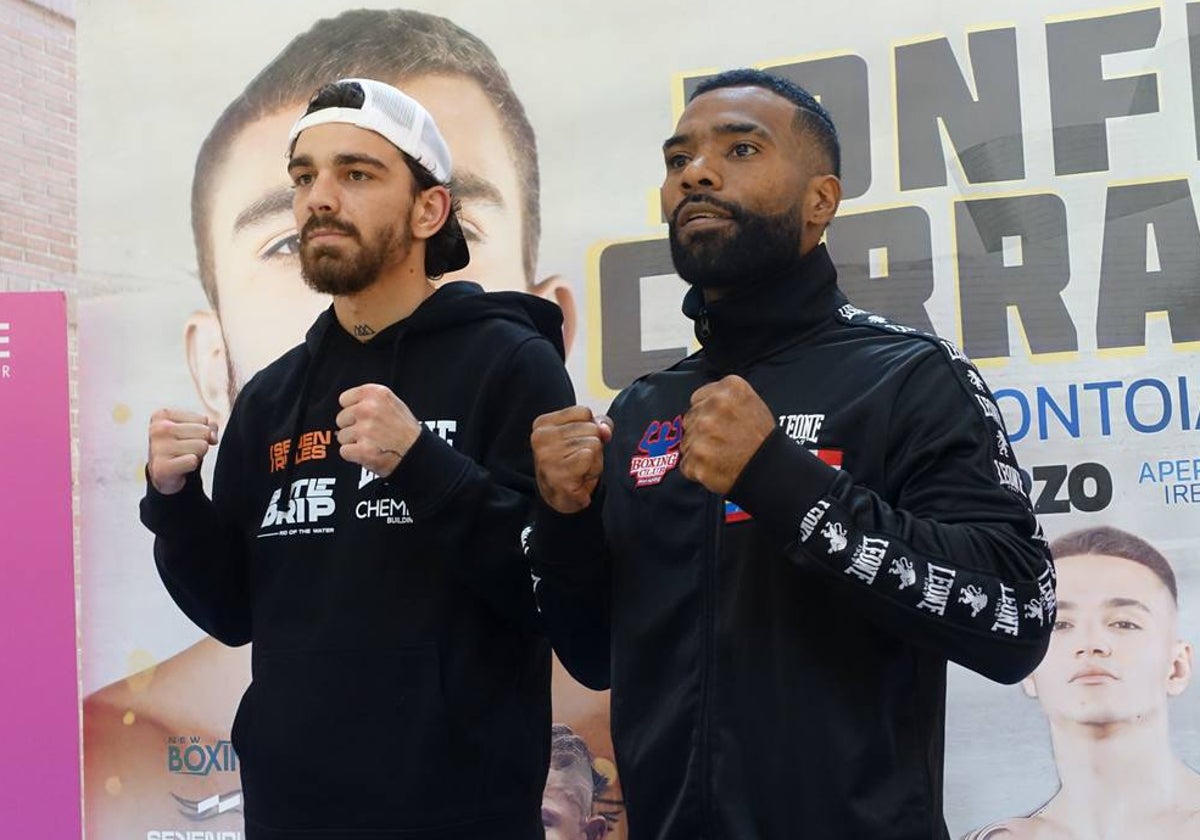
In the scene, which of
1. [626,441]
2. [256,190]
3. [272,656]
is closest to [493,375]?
[626,441]

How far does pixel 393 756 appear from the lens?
1649 millimetres

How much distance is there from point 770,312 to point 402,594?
Result: 567 mm

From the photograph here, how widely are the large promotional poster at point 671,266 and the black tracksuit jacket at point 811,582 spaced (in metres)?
1.44

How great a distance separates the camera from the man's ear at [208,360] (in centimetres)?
342

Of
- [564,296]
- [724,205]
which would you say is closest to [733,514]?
[724,205]

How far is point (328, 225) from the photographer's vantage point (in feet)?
5.97

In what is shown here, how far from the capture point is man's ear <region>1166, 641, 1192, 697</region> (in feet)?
8.73

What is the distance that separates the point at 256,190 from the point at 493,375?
1.85 meters

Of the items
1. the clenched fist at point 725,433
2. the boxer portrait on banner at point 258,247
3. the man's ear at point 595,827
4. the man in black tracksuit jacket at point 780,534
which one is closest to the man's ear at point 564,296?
the boxer portrait on banner at point 258,247

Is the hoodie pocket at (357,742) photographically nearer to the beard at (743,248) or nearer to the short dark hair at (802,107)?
the beard at (743,248)

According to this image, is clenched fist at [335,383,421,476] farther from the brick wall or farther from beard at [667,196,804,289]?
the brick wall

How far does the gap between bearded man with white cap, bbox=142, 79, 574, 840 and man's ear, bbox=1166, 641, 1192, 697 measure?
1436mm

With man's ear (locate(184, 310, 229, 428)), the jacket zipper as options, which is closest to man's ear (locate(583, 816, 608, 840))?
man's ear (locate(184, 310, 229, 428))

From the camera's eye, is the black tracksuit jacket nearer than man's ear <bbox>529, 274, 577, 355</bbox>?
Yes
